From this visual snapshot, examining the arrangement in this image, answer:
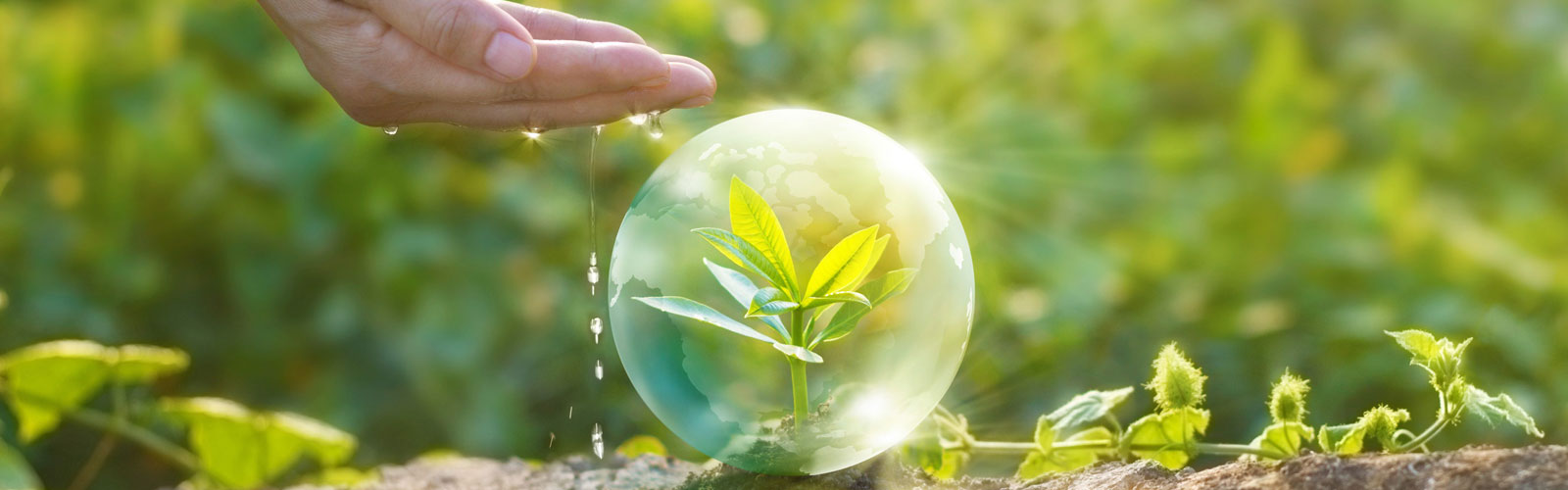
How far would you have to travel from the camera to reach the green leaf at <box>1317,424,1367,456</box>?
1.50 m

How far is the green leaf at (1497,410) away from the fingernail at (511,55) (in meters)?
1.14

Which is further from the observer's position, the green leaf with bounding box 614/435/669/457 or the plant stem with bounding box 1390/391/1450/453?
the green leaf with bounding box 614/435/669/457

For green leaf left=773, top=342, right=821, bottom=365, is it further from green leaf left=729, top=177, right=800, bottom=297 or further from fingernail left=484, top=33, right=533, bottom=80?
fingernail left=484, top=33, right=533, bottom=80

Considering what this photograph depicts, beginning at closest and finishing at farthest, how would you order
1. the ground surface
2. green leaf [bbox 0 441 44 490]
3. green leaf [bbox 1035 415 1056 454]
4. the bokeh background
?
the ground surface → green leaf [bbox 1035 415 1056 454] → green leaf [bbox 0 441 44 490] → the bokeh background

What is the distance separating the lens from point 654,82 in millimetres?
1596

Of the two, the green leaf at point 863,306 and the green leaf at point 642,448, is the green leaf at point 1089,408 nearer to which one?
the green leaf at point 863,306

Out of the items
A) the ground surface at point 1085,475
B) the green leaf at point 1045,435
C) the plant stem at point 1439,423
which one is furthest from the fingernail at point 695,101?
the plant stem at point 1439,423

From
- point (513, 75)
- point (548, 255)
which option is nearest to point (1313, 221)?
point (548, 255)

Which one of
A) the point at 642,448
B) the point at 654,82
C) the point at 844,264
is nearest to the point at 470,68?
the point at 654,82

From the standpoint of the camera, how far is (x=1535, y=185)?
3463 millimetres

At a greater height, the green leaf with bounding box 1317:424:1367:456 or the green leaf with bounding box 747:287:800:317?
the green leaf with bounding box 747:287:800:317

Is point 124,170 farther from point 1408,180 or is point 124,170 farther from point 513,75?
point 1408,180

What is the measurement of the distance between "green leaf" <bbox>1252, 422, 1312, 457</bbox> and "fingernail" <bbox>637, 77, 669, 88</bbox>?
86cm

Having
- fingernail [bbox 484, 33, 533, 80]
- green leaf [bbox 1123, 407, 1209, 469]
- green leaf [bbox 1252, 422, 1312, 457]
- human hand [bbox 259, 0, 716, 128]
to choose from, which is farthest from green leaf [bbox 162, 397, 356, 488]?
green leaf [bbox 1252, 422, 1312, 457]
